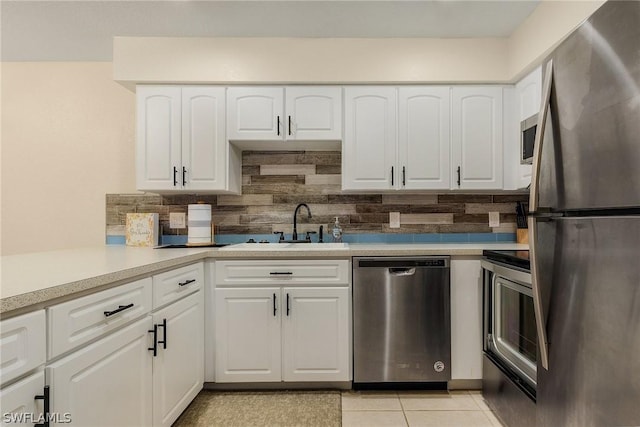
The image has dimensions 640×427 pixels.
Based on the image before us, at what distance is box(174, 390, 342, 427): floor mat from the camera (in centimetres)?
181

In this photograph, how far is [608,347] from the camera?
2.96ft

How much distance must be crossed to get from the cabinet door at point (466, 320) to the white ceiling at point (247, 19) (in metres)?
1.62

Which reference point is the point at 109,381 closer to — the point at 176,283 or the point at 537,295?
the point at 176,283

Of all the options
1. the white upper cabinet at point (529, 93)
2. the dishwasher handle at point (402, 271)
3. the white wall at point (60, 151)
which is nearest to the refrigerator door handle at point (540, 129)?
the dishwasher handle at point (402, 271)

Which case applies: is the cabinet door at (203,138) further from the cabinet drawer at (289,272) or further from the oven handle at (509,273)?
the oven handle at (509,273)

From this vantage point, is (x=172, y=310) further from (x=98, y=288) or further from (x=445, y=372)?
(x=445, y=372)

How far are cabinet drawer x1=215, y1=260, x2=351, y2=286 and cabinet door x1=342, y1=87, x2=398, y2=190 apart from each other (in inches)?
26.4

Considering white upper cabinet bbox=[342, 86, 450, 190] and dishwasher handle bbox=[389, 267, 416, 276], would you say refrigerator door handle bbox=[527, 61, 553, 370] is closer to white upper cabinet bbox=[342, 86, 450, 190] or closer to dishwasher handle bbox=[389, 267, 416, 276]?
dishwasher handle bbox=[389, 267, 416, 276]

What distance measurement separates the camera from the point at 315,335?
208 cm

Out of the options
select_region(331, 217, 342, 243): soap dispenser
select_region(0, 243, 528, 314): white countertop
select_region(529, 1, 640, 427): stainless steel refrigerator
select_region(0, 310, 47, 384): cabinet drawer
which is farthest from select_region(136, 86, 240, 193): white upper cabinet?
select_region(529, 1, 640, 427): stainless steel refrigerator

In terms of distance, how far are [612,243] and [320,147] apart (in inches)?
80.7

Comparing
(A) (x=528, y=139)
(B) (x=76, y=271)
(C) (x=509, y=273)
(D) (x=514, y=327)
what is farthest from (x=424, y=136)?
(B) (x=76, y=271)

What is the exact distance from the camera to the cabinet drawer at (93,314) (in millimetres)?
971

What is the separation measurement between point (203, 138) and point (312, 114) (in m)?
0.83
